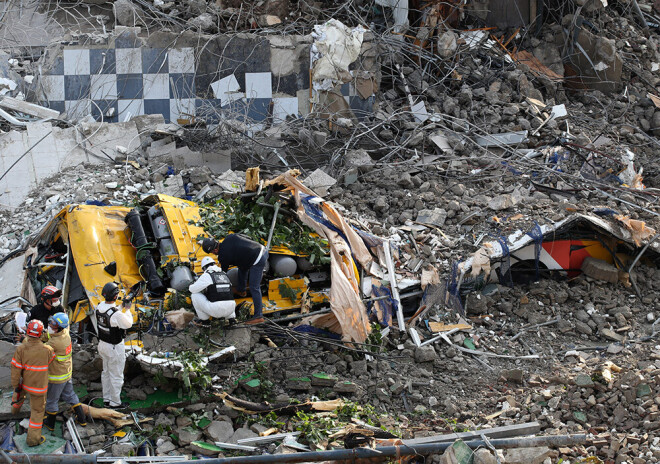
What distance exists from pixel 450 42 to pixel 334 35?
186cm

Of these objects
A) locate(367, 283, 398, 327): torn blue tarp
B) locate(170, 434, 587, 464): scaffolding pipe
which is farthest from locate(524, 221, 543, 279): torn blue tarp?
locate(170, 434, 587, 464): scaffolding pipe

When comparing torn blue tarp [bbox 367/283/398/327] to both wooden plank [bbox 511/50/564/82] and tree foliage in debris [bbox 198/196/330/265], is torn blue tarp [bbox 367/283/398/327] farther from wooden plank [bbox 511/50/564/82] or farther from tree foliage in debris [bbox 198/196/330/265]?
wooden plank [bbox 511/50/564/82]

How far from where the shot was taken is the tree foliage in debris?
7.96 metres

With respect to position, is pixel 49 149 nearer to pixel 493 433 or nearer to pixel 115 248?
pixel 115 248

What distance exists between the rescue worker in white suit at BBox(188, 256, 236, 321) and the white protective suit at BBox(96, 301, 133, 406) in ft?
2.33

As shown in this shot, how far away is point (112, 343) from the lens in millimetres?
6422

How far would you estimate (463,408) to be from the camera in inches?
267

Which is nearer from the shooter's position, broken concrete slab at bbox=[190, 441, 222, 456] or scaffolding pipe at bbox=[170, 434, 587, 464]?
scaffolding pipe at bbox=[170, 434, 587, 464]

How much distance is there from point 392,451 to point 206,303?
91.4 inches

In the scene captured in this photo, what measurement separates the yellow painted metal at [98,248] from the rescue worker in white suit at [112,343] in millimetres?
701

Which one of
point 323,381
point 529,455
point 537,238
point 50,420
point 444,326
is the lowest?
point 444,326

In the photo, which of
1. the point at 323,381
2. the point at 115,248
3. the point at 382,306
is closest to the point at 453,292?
the point at 382,306

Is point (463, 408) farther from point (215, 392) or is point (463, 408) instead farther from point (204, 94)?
point (204, 94)

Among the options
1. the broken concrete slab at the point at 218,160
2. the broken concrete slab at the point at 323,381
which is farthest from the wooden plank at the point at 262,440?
the broken concrete slab at the point at 218,160
